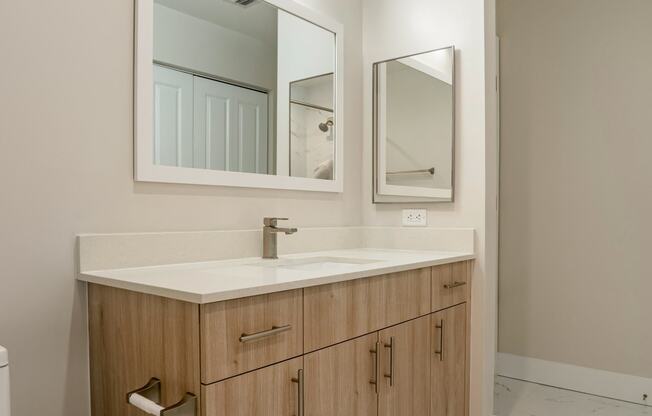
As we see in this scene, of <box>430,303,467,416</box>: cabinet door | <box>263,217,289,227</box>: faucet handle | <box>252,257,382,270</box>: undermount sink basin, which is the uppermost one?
<box>263,217,289,227</box>: faucet handle

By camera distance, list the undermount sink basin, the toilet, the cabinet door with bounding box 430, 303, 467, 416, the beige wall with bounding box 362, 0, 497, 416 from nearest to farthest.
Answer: the toilet, the undermount sink basin, the cabinet door with bounding box 430, 303, 467, 416, the beige wall with bounding box 362, 0, 497, 416

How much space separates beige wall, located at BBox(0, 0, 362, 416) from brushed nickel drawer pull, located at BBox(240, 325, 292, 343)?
60cm

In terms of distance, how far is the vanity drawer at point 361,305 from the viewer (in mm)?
1380

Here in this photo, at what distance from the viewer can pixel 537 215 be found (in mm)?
2941

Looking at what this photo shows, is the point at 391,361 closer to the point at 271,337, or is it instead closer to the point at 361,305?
the point at 361,305

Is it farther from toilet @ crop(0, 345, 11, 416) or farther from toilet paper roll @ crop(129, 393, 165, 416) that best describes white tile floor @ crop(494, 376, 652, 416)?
toilet @ crop(0, 345, 11, 416)

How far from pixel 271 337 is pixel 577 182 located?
2.29m

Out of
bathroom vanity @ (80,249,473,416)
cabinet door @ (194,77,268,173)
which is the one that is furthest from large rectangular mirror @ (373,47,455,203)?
cabinet door @ (194,77,268,173)

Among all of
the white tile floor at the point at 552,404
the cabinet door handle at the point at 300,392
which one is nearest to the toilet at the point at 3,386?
the cabinet door handle at the point at 300,392

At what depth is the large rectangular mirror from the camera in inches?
90.5

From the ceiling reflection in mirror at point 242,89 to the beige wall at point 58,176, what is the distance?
0.14m

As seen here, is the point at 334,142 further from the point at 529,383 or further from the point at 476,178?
the point at 529,383

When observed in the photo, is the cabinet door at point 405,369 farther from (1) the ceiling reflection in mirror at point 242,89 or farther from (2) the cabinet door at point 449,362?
(1) the ceiling reflection in mirror at point 242,89

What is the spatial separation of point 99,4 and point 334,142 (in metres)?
1.18
